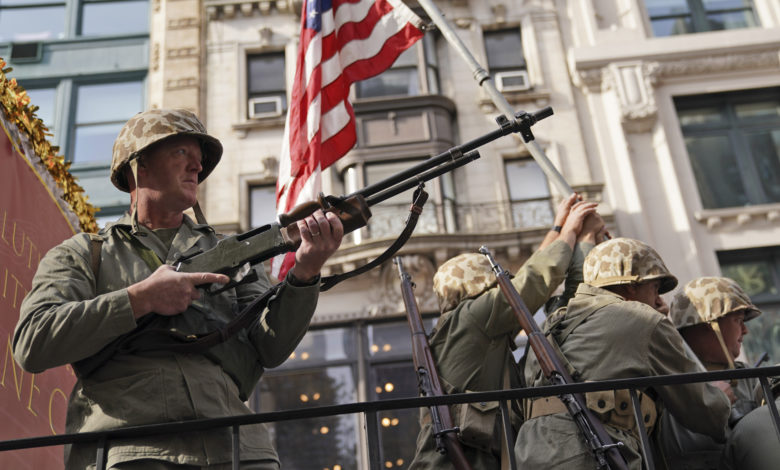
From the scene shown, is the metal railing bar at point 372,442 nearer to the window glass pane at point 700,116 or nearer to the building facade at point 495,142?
the building facade at point 495,142

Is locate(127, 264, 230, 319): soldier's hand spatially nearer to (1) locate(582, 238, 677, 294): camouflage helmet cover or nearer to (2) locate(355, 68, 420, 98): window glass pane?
(1) locate(582, 238, 677, 294): camouflage helmet cover

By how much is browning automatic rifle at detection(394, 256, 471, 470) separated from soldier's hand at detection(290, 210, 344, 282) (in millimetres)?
947

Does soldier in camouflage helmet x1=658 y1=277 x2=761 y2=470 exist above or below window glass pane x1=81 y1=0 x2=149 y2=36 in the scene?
below

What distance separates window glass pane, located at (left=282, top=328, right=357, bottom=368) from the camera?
632 inches

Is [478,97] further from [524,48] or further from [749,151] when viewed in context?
[749,151]

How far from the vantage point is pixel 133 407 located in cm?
306

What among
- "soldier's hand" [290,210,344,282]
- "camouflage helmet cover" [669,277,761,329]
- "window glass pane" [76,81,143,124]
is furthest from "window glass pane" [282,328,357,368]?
"soldier's hand" [290,210,344,282]

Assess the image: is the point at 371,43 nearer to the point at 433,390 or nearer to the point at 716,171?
the point at 433,390

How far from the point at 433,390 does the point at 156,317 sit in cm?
203

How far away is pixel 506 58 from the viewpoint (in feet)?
63.8

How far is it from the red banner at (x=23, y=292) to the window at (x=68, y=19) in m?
15.4

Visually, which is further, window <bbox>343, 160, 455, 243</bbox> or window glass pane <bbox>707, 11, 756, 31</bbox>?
window glass pane <bbox>707, 11, 756, 31</bbox>

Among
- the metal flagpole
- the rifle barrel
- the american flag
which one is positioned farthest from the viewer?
the american flag

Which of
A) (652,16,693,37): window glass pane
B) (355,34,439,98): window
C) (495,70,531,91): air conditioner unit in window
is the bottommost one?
(495,70,531,91): air conditioner unit in window
